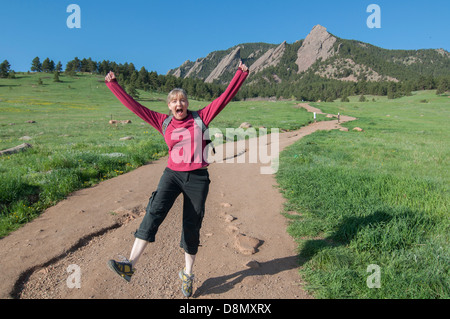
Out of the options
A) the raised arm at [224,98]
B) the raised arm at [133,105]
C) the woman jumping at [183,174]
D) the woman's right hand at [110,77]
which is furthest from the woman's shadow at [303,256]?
the woman's right hand at [110,77]

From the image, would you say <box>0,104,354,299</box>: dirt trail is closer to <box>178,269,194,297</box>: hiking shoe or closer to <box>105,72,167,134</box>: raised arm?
<box>178,269,194,297</box>: hiking shoe

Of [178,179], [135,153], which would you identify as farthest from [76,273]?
[135,153]

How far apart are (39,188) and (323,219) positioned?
711 centimetres

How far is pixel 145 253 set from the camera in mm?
4379

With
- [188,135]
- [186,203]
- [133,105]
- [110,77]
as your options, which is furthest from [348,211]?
[110,77]

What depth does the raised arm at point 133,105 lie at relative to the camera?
141 inches

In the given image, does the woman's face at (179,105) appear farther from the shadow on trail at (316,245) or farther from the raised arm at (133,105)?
the shadow on trail at (316,245)

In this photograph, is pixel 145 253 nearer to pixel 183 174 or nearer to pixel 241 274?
pixel 241 274

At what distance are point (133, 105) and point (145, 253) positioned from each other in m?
2.45

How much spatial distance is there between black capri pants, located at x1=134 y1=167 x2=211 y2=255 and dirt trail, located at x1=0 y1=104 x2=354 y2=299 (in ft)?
2.43

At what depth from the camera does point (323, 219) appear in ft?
17.9

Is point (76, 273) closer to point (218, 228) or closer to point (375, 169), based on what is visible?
point (218, 228)

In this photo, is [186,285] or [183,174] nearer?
[186,285]
